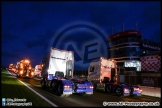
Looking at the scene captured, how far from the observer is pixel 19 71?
33.6 m

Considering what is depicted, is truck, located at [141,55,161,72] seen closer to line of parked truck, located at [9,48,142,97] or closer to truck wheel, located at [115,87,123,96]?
line of parked truck, located at [9,48,142,97]

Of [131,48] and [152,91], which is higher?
[131,48]

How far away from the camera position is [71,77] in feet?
53.1

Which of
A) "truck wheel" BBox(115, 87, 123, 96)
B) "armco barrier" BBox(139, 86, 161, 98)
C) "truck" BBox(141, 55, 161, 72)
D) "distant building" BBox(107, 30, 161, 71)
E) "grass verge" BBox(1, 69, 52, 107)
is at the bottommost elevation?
"armco barrier" BBox(139, 86, 161, 98)

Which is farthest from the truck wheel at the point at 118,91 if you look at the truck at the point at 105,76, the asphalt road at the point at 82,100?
the asphalt road at the point at 82,100

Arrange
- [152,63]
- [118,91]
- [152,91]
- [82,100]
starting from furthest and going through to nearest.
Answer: [152,63]
[152,91]
[118,91]
[82,100]

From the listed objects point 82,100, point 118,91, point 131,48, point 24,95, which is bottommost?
point 118,91

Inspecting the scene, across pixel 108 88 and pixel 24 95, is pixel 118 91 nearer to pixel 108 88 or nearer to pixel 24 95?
pixel 108 88

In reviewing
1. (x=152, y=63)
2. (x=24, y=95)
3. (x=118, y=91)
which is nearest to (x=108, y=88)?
(x=118, y=91)

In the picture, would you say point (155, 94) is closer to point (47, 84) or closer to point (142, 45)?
point (47, 84)

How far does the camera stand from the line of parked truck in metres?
11.7

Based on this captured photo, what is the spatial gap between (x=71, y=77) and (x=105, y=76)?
14.6ft

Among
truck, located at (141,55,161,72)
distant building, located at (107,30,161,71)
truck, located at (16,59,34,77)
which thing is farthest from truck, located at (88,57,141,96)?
distant building, located at (107,30,161,71)

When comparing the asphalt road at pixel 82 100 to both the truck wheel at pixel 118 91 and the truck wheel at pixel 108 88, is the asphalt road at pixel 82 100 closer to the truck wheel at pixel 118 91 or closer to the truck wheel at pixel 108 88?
the truck wheel at pixel 118 91
